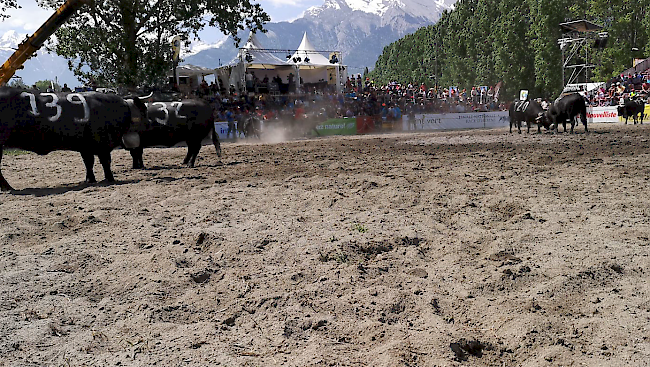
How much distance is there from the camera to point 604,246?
16.9 feet

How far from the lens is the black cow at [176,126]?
42.7ft

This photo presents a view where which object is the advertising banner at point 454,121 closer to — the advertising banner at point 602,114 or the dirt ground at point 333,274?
the advertising banner at point 602,114

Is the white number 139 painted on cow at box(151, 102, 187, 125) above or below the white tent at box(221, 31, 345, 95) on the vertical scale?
below

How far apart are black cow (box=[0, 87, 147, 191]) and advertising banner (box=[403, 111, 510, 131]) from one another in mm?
26423

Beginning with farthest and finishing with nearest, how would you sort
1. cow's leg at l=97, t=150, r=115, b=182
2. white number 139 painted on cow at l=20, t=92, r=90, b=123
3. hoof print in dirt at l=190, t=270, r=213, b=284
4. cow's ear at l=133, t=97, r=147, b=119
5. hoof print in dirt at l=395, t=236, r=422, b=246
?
cow's ear at l=133, t=97, r=147, b=119 → cow's leg at l=97, t=150, r=115, b=182 → white number 139 painted on cow at l=20, t=92, r=90, b=123 → hoof print in dirt at l=395, t=236, r=422, b=246 → hoof print in dirt at l=190, t=270, r=213, b=284

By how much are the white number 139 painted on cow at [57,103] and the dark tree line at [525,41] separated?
44413mm

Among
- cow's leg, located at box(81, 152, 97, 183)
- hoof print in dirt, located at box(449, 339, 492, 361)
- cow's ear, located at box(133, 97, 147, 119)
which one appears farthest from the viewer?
cow's ear, located at box(133, 97, 147, 119)

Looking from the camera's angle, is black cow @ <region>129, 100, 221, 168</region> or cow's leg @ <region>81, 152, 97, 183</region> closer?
cow's leg @ <region>81, 152, 97, 183</region>

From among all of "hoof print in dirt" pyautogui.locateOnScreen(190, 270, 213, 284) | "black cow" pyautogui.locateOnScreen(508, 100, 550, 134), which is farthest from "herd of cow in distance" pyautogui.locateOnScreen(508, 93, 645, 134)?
"hoof print in dirt" pyautogui.locateOnScreen(190, 270, 213, 284)

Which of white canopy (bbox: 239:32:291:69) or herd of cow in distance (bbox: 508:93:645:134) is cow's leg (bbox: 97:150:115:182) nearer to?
herd of cow in distance (bbox: 508:93:645:134)

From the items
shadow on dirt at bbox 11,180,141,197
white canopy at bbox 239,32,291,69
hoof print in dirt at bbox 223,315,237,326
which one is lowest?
hoof print in dirt at bbox 223,315,237,326

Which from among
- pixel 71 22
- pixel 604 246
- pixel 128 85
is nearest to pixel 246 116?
pixel 128 85

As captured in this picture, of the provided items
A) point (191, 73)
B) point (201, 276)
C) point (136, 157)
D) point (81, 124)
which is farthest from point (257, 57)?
point (201, 276)

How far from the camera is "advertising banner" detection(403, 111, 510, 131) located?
35.0m
